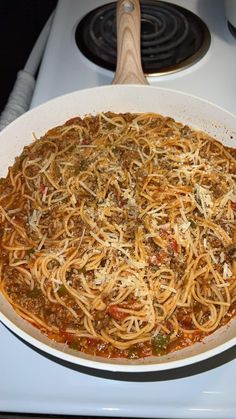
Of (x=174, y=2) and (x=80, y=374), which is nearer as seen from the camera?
(x=80, y=374)

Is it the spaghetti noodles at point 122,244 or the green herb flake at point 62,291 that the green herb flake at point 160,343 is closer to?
the spaghetti noodles at point 122,244

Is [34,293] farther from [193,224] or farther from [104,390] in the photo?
[193,224]

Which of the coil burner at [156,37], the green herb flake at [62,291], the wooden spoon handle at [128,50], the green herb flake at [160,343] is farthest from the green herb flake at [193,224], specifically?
the coil burner at [156,37]

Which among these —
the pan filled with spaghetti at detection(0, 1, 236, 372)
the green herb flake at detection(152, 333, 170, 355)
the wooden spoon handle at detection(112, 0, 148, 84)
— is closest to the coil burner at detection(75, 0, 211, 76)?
the wooden spoon handle at detection(112, 0, 148, 84)

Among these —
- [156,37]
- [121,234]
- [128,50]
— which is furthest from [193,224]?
[156,37]

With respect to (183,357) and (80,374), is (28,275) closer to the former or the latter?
(80,374)

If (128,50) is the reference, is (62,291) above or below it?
below

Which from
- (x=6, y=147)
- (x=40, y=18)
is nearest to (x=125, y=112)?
(x=6, y=147)

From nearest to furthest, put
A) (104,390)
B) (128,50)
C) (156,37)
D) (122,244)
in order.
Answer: (104,390) < (122,244) < (128,50) < (156,37)
